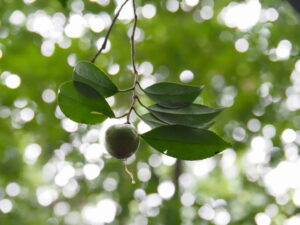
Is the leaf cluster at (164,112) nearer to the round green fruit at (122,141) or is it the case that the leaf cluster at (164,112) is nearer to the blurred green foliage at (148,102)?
the round green fruit at (122,141)

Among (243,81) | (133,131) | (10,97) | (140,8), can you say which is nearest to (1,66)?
(10,97)

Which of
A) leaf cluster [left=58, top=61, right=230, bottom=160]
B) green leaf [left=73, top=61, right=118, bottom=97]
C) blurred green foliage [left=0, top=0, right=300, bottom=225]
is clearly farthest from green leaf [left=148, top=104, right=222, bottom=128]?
blurred green foliage [left=0, top=0, right=300, bottom=225]

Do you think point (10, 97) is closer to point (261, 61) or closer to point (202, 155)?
point (261, 61)

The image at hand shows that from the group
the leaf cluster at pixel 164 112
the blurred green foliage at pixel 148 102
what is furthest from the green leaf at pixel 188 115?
the blurred green foliage at pixel 148 102

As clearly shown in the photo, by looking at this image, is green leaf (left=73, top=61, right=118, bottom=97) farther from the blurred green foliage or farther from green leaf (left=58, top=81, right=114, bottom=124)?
the blurred green foliage

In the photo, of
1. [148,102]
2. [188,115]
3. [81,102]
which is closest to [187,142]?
[188,115]

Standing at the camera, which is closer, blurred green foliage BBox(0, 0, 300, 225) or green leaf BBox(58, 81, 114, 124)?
green leaf BBox(58, 81, 114, 124)
